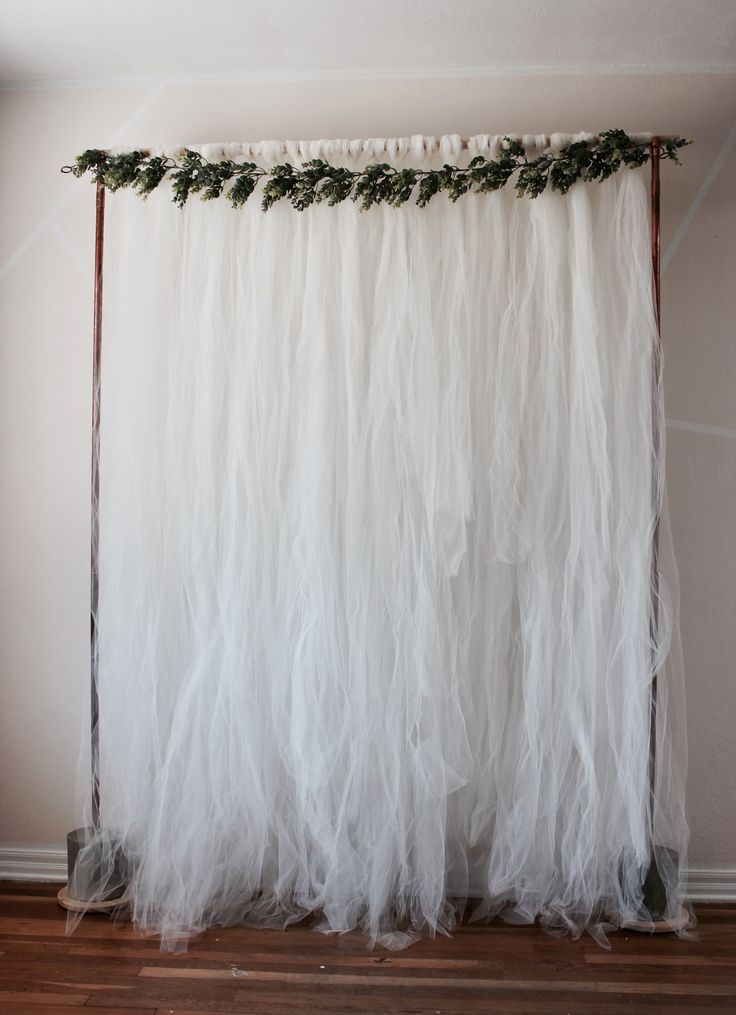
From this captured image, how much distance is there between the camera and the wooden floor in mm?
1969

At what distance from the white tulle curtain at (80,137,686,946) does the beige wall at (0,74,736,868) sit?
11.2 inches

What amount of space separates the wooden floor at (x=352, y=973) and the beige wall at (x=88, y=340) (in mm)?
482

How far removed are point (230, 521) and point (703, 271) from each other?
66.0 inches

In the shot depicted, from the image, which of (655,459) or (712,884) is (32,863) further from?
(655,459)

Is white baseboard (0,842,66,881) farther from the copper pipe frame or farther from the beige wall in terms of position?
the copper pipe frame

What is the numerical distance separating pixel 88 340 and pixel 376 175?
1.08m

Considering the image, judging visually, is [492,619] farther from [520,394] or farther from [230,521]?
[230,521]

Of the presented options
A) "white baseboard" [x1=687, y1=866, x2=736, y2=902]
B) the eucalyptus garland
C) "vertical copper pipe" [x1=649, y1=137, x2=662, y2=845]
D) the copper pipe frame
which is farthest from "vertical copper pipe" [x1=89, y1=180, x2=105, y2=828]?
"white baseboard" [x1=687, y1=866, x2=736, y2=902]

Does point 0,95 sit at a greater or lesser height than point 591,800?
greater

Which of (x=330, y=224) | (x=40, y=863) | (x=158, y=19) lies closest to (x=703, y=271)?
(x=330, y=224)

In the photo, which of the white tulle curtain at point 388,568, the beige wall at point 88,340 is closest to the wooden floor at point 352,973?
the white tulle curtain at point 388,568

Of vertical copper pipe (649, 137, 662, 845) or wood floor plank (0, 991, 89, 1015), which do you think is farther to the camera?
vertical copper pipe (649, 137, 662, 845)

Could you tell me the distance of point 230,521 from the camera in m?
2.42

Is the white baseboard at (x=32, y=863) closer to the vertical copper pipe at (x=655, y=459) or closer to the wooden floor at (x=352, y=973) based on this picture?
the wooden floor at (x=352, y=973)
